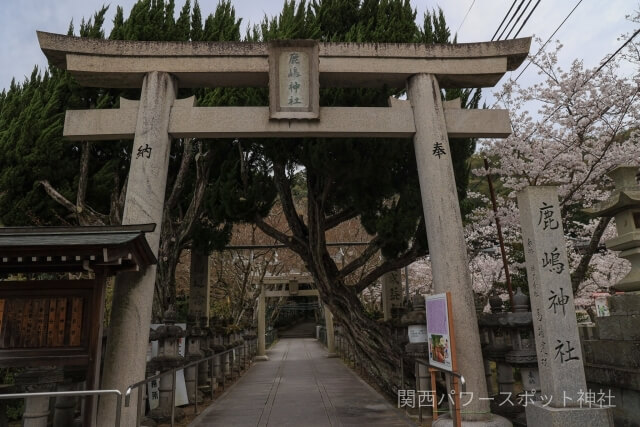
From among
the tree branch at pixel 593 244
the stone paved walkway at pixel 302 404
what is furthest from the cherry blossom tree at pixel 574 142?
the stone paved walkway at pixel 302 404

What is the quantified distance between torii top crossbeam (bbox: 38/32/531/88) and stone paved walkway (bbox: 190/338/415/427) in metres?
6.18

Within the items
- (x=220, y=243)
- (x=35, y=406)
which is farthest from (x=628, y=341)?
(x=220, y=243)

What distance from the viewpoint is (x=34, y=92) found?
34.6 feet

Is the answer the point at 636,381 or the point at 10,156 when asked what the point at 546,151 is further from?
the point at 10,156

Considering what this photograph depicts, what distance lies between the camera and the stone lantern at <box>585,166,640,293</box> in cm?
652

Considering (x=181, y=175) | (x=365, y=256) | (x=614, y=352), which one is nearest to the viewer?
(x=614, y=352)

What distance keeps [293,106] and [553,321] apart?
5.05 m

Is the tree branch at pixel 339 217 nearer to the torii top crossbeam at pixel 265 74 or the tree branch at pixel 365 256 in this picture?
the tree branch at pixel 365 256

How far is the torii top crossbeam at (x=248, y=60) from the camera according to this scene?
23.5ft

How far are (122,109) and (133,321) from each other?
3.57m

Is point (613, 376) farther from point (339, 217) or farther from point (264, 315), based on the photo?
point (264, 315)

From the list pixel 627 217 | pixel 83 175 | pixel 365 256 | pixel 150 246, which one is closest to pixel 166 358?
pixel 150 246

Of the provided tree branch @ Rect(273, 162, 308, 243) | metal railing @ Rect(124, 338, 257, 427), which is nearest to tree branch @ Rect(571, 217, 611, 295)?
tree branch @ Rect(273, 162, 308, 243)

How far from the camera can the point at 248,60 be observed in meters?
7.42
